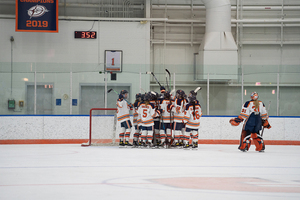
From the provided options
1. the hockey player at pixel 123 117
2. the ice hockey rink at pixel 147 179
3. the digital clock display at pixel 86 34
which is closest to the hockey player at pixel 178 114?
the hockey player at pixel 123 117

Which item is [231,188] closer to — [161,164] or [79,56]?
[161,164]

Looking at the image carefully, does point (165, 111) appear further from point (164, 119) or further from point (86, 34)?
point (86, 34)

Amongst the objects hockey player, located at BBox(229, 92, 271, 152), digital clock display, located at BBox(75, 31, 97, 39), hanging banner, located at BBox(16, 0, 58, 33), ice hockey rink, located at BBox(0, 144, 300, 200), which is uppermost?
hanging banner, located at BBox(16, 0, 58, 33)

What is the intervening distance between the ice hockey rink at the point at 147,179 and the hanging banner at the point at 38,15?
283 inches

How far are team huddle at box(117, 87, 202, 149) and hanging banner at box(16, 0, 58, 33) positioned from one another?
481 centimetres

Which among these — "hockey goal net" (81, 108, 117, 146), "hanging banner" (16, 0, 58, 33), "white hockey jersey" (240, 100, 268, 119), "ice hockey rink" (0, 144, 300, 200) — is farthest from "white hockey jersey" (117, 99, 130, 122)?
"hanging banner" (16, 0, 58, 33)

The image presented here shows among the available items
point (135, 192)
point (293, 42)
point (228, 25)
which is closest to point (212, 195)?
point (135, 192)

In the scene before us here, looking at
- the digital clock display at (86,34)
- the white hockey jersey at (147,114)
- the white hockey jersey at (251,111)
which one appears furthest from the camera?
the digital clock display at (86,34)

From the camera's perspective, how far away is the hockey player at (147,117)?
8195 millimetres

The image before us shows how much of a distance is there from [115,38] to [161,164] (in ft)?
26.8

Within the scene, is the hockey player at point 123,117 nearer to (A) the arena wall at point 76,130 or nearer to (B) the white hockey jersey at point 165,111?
(A) the arena wall at point 76,130

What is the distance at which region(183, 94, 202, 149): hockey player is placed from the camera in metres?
7.97

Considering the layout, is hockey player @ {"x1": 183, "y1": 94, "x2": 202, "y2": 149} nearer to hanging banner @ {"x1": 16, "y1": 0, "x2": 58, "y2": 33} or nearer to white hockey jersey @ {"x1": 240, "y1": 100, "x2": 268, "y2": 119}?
white hockey jersey @ {"x1": 240, "y1": 100, "x2": 268, "y2": 119}

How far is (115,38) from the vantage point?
12.9 metres
